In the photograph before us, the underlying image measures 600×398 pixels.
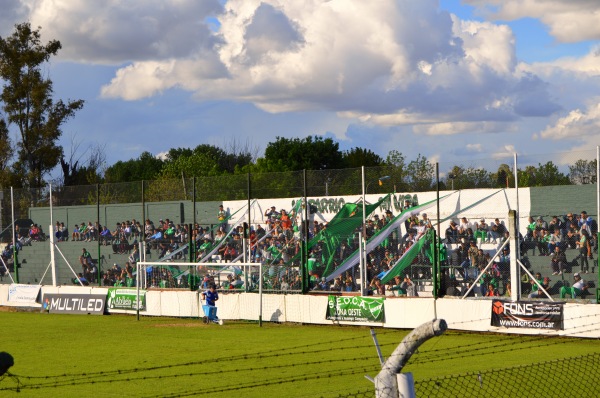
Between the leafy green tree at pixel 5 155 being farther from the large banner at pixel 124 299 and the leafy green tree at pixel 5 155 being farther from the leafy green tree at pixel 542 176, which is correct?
the leafy green tree at pixel 542 176

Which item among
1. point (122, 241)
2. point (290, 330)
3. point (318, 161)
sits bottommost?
point (290, 330)

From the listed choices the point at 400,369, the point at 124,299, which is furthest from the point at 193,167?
the point at 400,369

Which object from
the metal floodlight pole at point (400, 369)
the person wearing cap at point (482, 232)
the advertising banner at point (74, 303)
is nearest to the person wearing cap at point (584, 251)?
the person wearing cap at point (482, 232)

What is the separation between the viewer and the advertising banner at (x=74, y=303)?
3450cm

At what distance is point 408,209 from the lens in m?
30.6

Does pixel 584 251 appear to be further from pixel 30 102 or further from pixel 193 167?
pixel 193 167

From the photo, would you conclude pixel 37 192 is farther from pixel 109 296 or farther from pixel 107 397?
pixel 107 397

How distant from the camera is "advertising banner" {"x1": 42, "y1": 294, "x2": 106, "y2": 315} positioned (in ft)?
113

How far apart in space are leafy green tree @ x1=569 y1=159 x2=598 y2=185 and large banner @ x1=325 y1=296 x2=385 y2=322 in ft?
23.1

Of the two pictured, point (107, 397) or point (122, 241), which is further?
point (122, 241)

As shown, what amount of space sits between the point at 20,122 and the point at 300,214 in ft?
109

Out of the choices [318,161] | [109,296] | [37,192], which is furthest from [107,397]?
[318,161]

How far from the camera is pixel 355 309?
26672 mm

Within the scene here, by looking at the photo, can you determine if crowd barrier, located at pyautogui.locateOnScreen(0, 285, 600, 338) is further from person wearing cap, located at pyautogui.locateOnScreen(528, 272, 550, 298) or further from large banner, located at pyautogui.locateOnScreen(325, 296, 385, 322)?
person wearing cap, located at pyautogui.locateOnScreen(528, 272, 550, 298)
